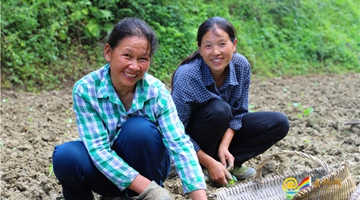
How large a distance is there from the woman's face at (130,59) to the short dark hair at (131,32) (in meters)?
0.02

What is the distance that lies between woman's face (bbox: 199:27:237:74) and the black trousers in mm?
234

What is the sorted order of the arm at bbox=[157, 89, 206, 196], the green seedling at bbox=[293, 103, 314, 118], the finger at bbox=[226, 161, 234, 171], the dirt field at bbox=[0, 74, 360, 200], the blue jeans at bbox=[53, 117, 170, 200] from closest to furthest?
1. the arm at bbox=[157, 89, 206, 196]
2. the blue jeans at bbox=[53, 117, 170, 200]
3. the finger at bbox=[226, 161, 234, 171]
4. the dirt field at bbox=[0, 74, 360, 200]
5. the green seedling at bbox=[293, 103, 314, 118]

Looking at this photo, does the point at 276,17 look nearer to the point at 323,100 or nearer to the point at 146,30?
the point at 323,100

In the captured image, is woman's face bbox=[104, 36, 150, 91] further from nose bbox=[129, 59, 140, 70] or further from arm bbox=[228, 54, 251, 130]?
arm bbox=[228, 54, 251, 130]

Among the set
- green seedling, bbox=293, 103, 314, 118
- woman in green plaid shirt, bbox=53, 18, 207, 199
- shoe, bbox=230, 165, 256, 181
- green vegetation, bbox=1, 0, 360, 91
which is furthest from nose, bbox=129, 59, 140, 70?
green vegetation, bbox=1, 0, 360, 91

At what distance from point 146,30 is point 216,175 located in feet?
3.42

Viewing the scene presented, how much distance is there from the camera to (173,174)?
3.12 meters

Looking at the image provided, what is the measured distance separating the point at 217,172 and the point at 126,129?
2.51 ft

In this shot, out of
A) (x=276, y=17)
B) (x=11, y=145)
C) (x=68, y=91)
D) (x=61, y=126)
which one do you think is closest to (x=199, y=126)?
(x=11, y=145)

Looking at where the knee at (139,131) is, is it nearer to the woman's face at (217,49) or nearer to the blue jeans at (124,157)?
the blue jeans at (124,157)

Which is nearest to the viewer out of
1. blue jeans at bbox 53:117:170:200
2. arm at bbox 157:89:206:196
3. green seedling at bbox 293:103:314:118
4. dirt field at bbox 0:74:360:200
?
arm at bbox 157:89:206:196

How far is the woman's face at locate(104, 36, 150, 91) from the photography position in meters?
2.19

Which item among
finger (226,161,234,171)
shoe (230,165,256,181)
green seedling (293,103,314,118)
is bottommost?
green seedling (293,103,314,118)

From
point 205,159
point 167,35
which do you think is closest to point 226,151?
point 205,159
